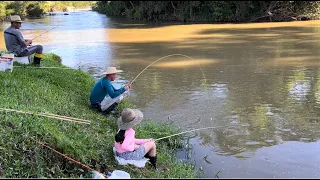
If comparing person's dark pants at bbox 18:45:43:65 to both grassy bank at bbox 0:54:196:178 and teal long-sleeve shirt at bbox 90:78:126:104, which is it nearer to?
grassy bank at bbox 0:54:196:178

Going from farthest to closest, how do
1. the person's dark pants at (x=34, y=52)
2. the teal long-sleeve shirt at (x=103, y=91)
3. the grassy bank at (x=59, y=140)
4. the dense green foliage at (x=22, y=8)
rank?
the dense green foliage at (x=22, y=8)
the person's dark pants at (x=34, y=52)
the teal long-sleeve shirt at (x=103, y=91)
the grassy bank at (x=59, y=140)

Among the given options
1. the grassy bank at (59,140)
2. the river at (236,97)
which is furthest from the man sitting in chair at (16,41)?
the river at (236,97)

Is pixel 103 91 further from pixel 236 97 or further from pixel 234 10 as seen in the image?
pixel 234 10

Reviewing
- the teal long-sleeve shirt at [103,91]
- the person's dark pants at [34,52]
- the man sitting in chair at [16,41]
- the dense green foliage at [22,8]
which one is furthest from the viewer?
the dense green foliage at [22,8]

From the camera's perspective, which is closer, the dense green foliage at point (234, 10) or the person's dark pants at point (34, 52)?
the person's dark pants at point (34, 52)

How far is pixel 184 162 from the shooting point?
561 cm

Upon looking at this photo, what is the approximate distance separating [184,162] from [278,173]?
1.27 m

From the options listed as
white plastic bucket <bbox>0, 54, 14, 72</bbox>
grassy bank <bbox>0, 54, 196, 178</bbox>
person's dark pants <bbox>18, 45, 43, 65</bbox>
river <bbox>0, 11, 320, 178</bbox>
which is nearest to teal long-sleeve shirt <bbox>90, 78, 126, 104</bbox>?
grassy bank <bbox>0, 54, 196, 178</bbox>

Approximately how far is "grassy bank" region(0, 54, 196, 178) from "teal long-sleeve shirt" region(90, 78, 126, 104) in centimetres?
25

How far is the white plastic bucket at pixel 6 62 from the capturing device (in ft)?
26.3

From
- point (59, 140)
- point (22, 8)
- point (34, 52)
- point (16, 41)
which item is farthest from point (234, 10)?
point (22, 8)

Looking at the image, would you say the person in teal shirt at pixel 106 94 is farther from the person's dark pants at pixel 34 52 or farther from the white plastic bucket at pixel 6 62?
the person's dark pants at pixel 34 52

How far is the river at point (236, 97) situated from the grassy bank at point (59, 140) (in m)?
0.56

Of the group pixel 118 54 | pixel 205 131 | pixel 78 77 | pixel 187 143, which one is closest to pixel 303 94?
pixel 205 131
